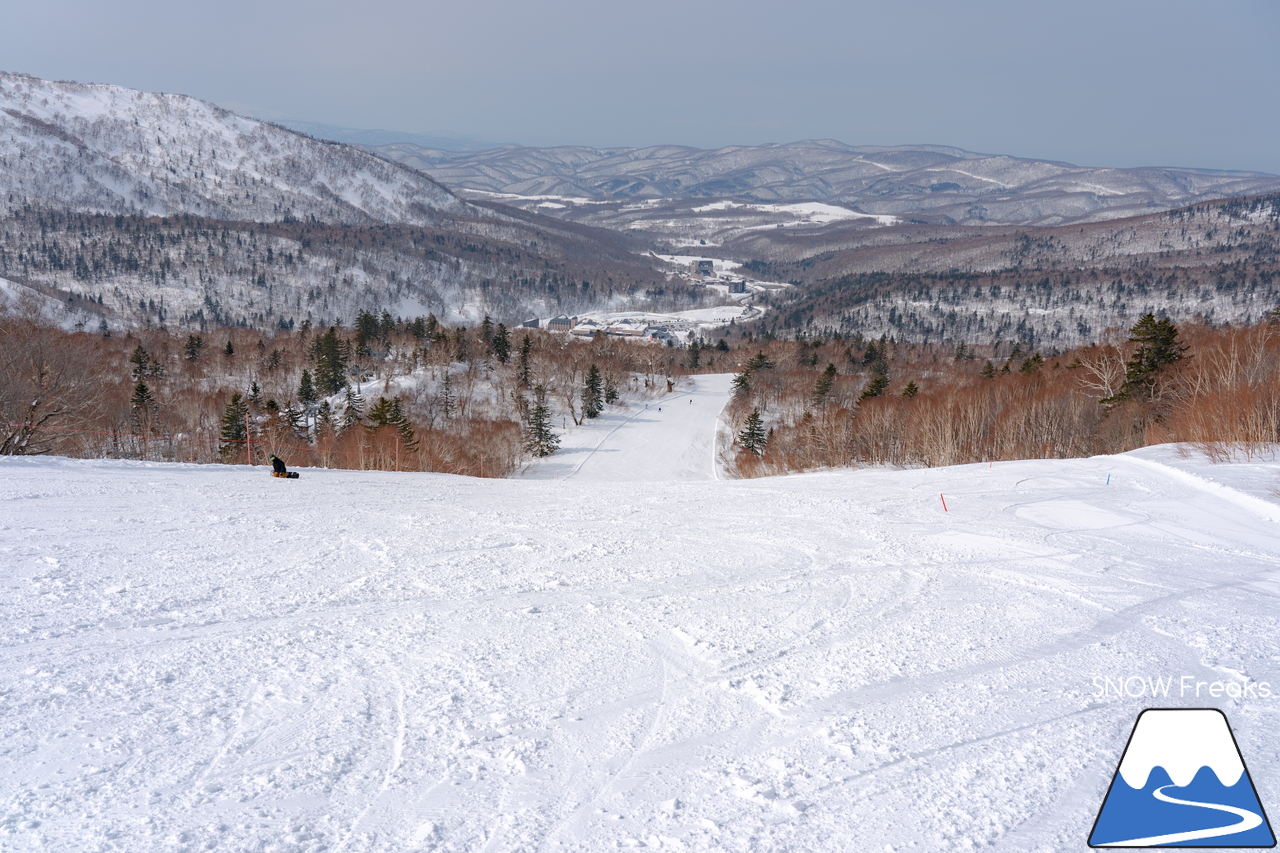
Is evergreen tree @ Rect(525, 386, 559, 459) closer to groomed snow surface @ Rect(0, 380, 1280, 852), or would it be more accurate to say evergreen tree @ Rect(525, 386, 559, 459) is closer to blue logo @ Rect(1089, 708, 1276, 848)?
groomed snow surface @ Rect(0, 380, 1280, 852)

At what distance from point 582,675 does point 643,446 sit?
5930 cm

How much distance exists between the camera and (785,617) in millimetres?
6863

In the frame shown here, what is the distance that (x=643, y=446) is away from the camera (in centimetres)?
6469

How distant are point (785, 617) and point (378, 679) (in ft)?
13.3

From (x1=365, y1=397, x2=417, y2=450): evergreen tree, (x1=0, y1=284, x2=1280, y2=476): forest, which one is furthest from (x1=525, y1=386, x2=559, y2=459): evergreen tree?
(x1=365, y1=397, x2=417, y2=450): evergreen tree

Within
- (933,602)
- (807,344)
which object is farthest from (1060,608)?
(807,344)

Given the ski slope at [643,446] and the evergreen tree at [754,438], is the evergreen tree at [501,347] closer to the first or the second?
the ski slope at [643,446]

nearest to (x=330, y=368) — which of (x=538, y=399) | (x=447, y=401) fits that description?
(x=447, y=401)

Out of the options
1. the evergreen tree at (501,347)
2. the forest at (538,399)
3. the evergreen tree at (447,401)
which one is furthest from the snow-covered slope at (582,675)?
the evergreen tree at (501,347)

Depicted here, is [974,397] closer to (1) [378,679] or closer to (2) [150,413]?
(1) [378,679]

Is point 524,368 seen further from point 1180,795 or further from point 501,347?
point 1180,795

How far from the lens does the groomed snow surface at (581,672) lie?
3.72 m

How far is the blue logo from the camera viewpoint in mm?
3324

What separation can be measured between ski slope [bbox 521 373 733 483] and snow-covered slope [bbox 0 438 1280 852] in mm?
34604
